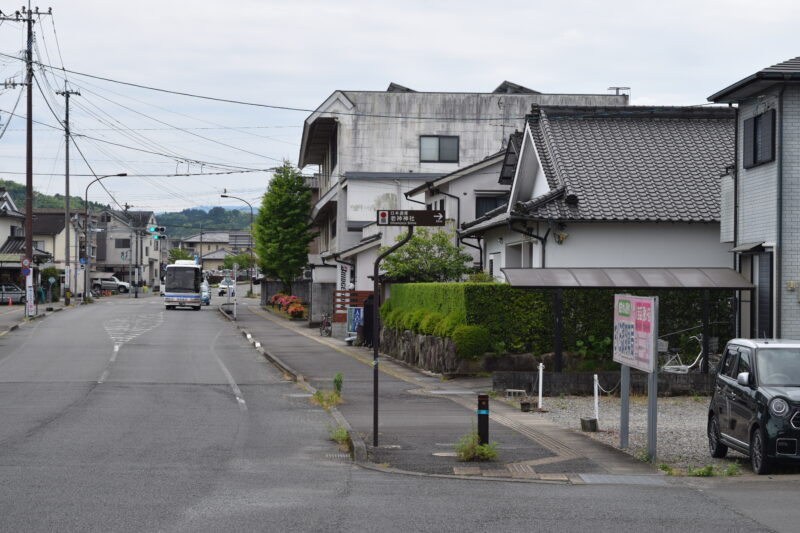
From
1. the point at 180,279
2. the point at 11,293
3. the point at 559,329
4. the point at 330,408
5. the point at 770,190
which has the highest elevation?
the point at 770,190

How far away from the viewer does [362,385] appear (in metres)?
22.5

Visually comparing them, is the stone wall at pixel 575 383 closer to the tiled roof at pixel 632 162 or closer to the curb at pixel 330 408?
the curb at pixel 330 408

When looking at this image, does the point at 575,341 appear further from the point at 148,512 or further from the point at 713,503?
the point at 148,512

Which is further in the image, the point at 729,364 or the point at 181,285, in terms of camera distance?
the point at 181,285

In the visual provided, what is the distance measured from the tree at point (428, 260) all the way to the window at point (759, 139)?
42.4ft

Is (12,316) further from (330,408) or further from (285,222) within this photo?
(330,408)

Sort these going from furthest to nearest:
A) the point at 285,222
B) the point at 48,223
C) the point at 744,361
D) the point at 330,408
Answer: the point at 48,223 → the point at 285,222 → the point at 330,408 → the point at 744,361

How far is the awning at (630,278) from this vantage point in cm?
2103

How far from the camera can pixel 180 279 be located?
65.6 metres

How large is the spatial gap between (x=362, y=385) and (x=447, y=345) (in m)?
2.43

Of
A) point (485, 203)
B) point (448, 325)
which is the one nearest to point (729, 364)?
point (448, 325)

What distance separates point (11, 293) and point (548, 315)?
57325 mm

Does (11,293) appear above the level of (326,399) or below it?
above

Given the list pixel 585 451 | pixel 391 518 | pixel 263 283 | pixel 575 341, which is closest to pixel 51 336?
pixel 575 341
